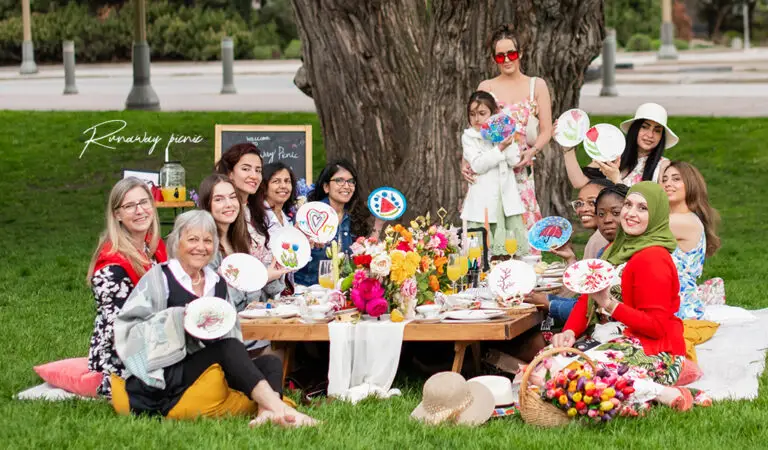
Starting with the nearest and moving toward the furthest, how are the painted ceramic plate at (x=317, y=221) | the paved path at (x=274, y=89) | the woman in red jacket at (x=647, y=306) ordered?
the woman in red jacket at (x=647, y=306) < the painted ceramic plate at (x=317, y=221) < the paved path at (x=274, y=89)

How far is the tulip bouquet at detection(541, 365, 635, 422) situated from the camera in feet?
17.7

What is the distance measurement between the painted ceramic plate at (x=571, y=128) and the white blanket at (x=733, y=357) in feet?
4.27

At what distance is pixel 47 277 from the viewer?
1051 cm

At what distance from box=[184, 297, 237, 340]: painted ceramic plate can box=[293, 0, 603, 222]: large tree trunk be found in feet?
15.8

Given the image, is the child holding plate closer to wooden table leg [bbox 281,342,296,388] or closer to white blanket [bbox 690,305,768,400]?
white blanket [bbox 690,305,768,400]

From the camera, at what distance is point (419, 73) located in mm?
11375

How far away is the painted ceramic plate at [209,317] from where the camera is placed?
5453mm

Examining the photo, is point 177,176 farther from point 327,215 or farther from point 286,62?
point 286,62

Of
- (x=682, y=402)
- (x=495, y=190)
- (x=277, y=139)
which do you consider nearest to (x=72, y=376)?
(x=682, y=402)

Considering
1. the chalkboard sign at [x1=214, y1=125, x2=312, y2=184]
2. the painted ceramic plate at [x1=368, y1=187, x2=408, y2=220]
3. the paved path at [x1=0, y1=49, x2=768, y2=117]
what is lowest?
the painted ceramic plate at [x1=368, y1=187, x2=408, y2=220]

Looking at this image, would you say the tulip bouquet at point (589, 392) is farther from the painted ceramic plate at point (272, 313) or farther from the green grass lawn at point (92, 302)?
the painted ceramic plate at point (272, 313)

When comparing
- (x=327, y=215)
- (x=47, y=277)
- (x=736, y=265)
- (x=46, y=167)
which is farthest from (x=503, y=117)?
(x=46, y=167)

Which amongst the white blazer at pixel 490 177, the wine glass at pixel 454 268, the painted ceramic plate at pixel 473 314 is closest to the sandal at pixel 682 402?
the painted ceramic plate at pixel 473 314

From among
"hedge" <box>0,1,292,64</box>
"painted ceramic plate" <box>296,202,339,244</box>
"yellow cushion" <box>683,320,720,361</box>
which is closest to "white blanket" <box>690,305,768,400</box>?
"yellow cushion" <box>683,320,720,361</box>
